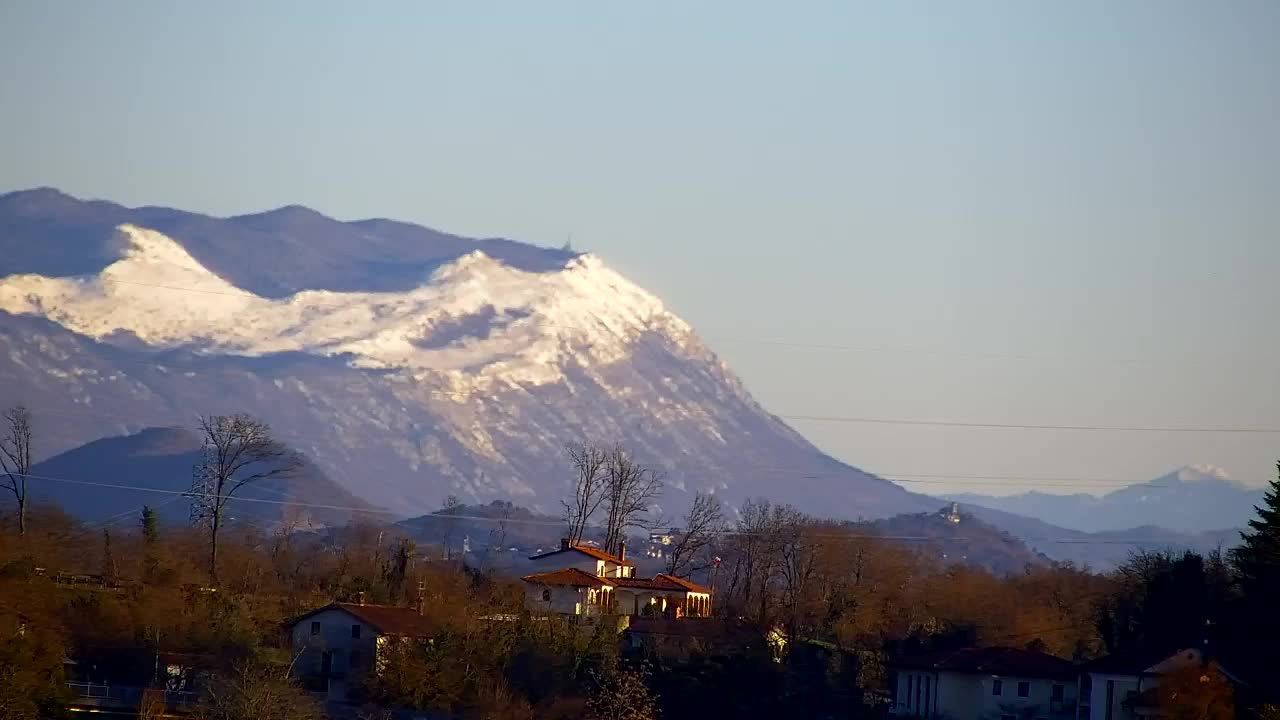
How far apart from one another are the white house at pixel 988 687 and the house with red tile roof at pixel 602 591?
1731cm

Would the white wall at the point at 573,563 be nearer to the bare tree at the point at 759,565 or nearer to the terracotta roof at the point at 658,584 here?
the terracotta roof at the point at 658,584

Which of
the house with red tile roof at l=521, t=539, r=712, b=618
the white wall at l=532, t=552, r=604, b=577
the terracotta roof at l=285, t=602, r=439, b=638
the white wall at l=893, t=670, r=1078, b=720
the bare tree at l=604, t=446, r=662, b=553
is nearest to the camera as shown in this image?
the white wall at l=893, t=670, r=1078, b=720

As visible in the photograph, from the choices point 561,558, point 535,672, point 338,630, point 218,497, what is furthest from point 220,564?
point 535,672

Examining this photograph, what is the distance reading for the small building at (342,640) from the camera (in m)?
84.4

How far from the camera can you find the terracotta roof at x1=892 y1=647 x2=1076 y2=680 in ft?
271

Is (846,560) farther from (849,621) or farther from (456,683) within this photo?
(456,683)

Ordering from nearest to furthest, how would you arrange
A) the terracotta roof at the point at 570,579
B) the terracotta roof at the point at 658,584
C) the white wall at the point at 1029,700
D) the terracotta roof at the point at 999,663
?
1. the white wall at the point at 1029,700
2. the terracotta roof at the point at 999,663
3. the terracotta roof at the point at 570,579
4. the terracotta roof at the point at 658,584

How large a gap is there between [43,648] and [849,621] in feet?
142

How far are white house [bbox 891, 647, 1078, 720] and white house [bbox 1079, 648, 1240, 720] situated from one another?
3.16 m

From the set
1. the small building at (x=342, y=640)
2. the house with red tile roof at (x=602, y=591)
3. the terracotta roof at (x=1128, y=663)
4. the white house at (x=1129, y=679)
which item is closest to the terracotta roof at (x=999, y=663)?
the terracotta roof at (x=1128, y=663)

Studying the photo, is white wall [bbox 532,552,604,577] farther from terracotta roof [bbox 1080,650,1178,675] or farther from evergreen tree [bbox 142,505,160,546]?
terracotta roof [bbox 1080,650,1178,675]

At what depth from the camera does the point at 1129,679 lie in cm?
7556

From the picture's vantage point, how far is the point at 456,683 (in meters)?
81.2

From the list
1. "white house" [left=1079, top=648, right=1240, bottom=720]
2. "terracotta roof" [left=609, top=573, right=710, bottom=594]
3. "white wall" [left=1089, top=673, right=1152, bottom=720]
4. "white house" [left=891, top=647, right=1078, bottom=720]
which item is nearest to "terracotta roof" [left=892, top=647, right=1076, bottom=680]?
"white house" [left=891, top=647, right=1078, bottom=720]
